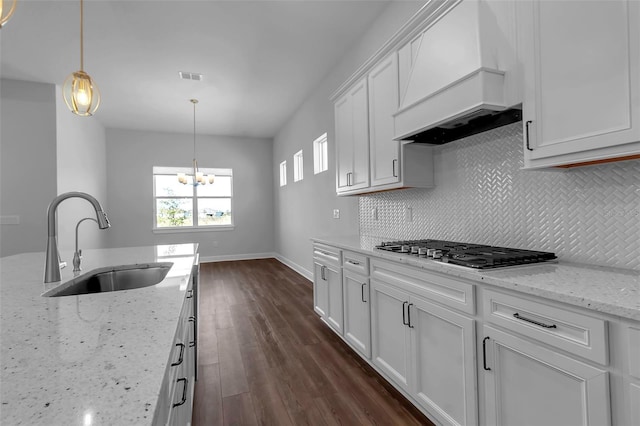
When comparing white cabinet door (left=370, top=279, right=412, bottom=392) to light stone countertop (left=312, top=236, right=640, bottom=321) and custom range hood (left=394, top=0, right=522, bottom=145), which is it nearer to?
light stone countertop (left=312, top=236, right=640, bottom=321)

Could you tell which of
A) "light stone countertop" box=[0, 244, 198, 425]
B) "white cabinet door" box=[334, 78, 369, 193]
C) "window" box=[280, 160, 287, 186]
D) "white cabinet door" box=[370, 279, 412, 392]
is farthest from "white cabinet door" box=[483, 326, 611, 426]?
"window" box=[280, 160, 287, 186]

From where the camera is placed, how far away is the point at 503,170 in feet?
6.18

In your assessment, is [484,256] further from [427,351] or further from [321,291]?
[321,291]

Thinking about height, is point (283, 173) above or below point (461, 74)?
above

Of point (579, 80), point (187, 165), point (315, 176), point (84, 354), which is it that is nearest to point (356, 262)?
point (579, 80)

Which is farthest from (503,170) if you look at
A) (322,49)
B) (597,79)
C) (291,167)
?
(291,167)

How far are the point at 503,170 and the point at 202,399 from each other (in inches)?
92.6

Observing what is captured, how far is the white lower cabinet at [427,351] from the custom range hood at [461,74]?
1.05 m

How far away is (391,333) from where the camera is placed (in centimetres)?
201

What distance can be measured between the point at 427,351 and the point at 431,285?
0.37 metres

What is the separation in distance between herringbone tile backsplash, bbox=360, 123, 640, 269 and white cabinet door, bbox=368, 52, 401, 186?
330 millimetres

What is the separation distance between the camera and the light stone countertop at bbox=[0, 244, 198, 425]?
1.54ft

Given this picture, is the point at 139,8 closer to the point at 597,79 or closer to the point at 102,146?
the point at 597,79

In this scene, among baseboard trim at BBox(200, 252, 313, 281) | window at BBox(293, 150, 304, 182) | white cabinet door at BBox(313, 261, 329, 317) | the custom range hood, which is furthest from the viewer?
baseboard trim at BBox(200, 252, 313, 281)
